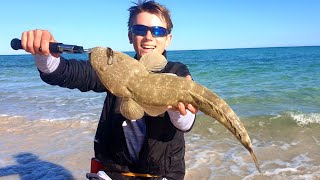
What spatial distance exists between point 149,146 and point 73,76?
3.37 ft

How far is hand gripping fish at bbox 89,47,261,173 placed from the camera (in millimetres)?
2732

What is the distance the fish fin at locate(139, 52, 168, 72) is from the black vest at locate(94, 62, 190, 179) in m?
0.78

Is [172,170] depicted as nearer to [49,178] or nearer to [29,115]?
[49,178]

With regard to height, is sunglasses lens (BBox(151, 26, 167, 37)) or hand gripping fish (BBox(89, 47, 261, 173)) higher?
sunglasses lens (BBox(151, 26, 167, 37))

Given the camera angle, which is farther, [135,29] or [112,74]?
[135,29]

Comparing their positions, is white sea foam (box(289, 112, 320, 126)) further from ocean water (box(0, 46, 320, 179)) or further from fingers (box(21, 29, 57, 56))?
fingers (box(21, 29, 57, 56))

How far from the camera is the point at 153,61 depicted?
2.80 m

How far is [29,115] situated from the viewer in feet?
37.4

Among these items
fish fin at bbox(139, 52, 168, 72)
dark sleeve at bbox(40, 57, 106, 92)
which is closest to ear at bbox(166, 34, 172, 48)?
dark sleeve at bbox(40, 57, 106, 92)

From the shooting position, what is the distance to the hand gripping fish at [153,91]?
8.96 feet

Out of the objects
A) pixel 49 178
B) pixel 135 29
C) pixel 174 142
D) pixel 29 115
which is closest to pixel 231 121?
pixel 174 142

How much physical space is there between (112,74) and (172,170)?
1.36 meters

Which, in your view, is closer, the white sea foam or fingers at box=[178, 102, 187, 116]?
fingers at box=[178, 102, 187, 116]

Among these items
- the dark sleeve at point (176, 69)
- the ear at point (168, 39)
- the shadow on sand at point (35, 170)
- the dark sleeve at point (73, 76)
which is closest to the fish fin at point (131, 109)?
the dark sleeve at point (73, 76)
